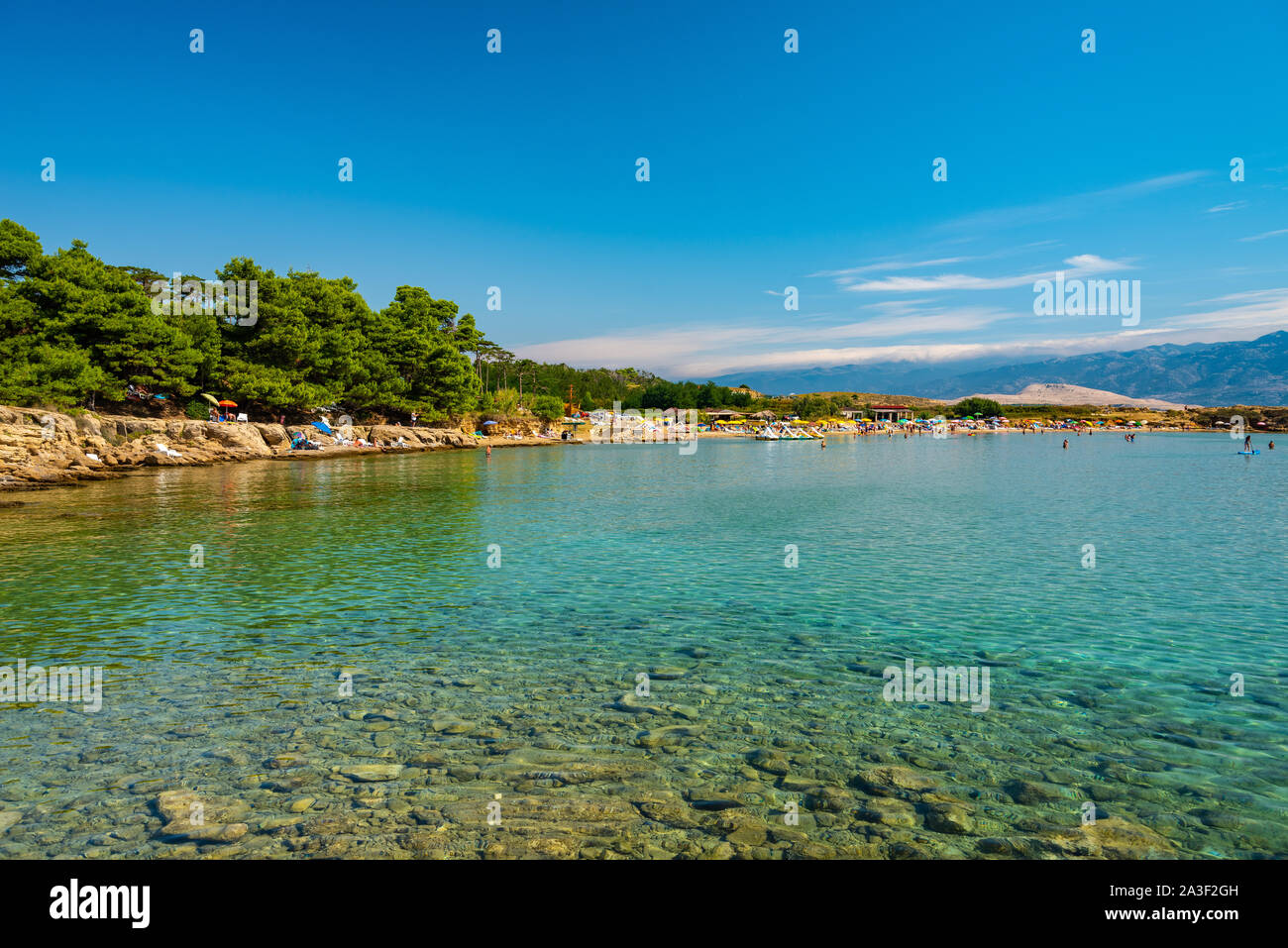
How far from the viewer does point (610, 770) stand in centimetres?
852

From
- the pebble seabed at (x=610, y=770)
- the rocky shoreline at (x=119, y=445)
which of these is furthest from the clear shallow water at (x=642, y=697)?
the rocky shoreline at (x=119, y=445)

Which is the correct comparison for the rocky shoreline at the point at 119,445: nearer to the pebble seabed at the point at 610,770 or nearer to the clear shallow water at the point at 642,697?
the clear shallow water at the point at 642,697

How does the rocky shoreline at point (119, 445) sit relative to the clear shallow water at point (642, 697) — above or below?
above

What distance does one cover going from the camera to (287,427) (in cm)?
8600

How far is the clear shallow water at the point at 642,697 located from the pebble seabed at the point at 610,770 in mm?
48

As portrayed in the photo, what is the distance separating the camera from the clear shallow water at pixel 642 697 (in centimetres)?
726

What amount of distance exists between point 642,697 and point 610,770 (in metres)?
2.57

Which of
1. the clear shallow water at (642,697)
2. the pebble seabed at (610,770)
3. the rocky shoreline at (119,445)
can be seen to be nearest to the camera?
the pebble seabed at (610,770)

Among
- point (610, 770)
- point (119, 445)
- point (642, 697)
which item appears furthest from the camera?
point (119, 445)

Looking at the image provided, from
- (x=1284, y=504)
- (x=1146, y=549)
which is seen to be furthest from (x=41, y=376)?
(x=1284, y=504)

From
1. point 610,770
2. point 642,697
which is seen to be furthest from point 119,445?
point 610,770

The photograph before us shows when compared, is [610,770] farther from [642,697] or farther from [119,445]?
[119,445]

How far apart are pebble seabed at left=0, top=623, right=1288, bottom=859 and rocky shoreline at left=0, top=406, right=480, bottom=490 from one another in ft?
151

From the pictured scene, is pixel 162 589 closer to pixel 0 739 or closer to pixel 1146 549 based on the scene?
pixel 0 739
